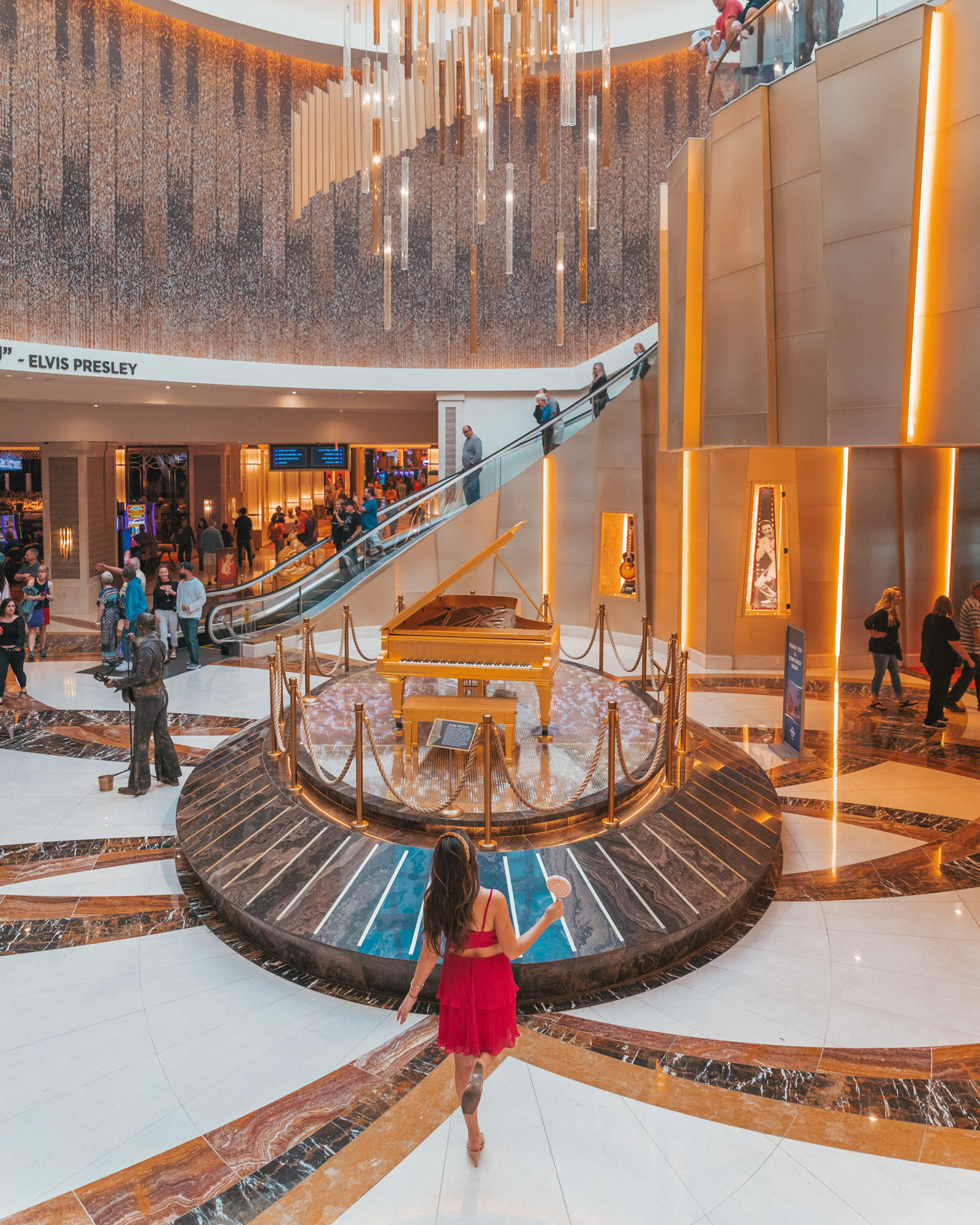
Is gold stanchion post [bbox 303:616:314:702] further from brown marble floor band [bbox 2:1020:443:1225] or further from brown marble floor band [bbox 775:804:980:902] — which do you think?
brown marble floor band [bbox 2:1020:443:1225]

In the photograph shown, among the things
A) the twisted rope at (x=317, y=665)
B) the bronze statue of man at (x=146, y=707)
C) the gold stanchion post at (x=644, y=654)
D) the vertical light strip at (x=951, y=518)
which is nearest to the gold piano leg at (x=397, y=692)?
the bronze statue of man at (x=146, y=707)

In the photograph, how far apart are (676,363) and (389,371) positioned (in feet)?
31.1

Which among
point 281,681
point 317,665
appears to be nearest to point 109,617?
point 317,665

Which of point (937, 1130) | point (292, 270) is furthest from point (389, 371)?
point (937, 1130)

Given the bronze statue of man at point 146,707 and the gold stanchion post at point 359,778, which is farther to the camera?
the bronze statue of man at point 146,707

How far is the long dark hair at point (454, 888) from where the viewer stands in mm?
3432

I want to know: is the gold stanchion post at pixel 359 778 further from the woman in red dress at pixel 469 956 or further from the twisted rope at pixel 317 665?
the twisted rope at pixel 317 665

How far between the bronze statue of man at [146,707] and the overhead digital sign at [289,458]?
15.9m

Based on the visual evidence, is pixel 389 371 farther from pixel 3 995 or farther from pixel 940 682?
pixel 3 995

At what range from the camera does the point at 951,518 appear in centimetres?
1320

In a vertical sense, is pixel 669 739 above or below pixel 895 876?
above

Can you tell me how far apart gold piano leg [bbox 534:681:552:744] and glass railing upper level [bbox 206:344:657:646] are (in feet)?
25.6

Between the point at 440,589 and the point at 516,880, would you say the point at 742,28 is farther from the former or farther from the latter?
the point at 516,880

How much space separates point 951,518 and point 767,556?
2.81m
